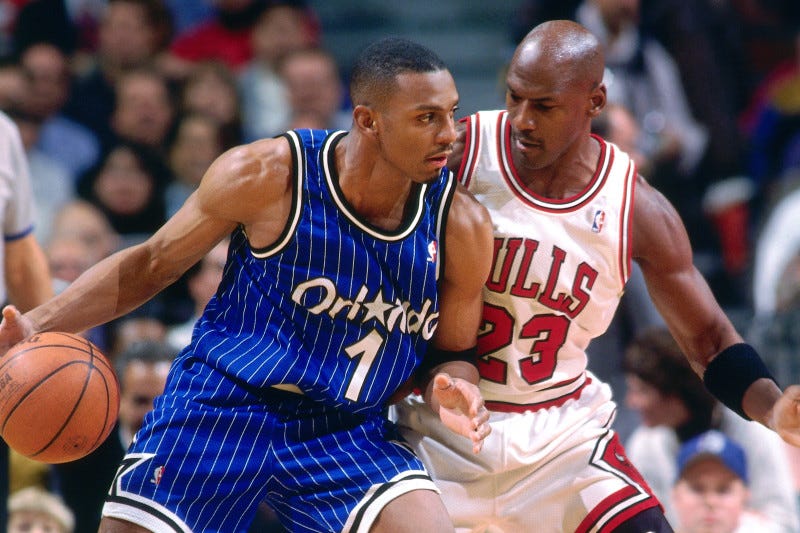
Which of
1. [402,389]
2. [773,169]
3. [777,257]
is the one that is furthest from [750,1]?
[402,389]

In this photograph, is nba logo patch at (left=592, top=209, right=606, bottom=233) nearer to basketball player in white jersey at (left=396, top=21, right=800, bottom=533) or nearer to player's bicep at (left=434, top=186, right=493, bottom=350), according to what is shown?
basketball player in white jersey at (left=396, top=21, right=800, bottom=533)

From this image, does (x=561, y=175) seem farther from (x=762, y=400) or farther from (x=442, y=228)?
(x=762, y=400)

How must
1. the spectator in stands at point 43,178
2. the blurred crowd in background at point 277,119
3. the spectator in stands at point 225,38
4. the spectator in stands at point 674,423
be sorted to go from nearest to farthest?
the spectator in stands at point 674,423 < the blurred crowd in background at point 277,119 < the spectator in stands at point 43,178 < the spectator in stands at point 225,38

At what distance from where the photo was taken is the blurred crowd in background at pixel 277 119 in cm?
668

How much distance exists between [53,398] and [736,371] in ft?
6.97

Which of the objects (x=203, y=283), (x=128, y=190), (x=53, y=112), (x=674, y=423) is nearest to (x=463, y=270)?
(x=674, y=423)

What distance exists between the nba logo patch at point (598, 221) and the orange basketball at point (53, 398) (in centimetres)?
158

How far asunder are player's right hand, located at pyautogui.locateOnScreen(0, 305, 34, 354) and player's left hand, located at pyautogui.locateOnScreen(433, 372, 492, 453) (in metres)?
1.20

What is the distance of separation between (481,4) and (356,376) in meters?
6.29

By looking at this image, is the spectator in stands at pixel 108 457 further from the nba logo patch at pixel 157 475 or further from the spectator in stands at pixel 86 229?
the nba logo patch at pixel 157 475

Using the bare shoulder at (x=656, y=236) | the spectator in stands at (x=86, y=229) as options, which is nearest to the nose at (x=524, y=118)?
the bare shoulder at (x=656, y=236)

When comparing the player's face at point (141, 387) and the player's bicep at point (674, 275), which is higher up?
the player's bicep at point (674, 275)

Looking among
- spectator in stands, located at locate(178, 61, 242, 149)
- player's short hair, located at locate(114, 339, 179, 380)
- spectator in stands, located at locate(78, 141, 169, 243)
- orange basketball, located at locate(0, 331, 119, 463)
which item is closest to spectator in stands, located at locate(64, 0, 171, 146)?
spectator in stands, located at locate(178, 61, 242, 149)

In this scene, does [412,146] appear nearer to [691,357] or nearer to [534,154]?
[534,154]
